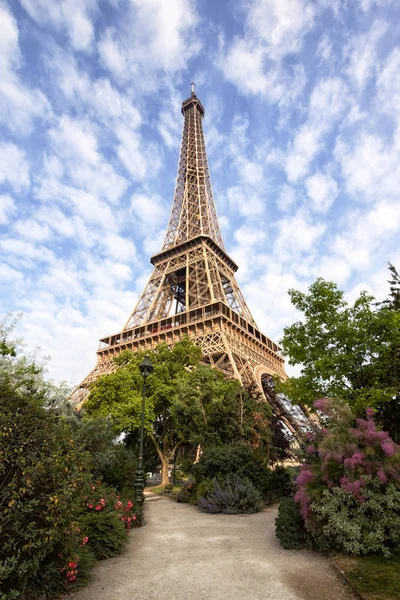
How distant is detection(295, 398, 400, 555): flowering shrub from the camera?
5.82 m

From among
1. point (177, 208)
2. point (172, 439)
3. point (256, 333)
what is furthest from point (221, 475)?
point (177, 208)

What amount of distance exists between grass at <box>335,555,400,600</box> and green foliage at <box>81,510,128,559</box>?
14.1 ft

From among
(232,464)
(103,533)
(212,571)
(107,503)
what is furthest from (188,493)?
(212,571)

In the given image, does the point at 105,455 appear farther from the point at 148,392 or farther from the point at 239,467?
the point at 148,392

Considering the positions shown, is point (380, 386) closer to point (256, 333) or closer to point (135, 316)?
point (256, 333)

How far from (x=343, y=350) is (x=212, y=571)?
875cm

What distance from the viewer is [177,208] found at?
53094 mm

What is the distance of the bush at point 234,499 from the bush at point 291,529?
4795 mm

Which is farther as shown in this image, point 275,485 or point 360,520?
point 275,485

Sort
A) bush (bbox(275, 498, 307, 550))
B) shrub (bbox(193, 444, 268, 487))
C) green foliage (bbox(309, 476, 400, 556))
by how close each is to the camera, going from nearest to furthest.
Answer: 1. green foliage (bbox(309, 476, 400, 556))
2. bush (bbox(275, 498, 307, 550))
3. shrub (bbox(193, 444, 268, 487))

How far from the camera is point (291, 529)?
7117 mm

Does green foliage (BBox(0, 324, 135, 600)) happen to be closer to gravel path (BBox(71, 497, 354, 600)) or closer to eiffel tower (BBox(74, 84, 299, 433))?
gravel path (BBox(71, 497, 354, 600))

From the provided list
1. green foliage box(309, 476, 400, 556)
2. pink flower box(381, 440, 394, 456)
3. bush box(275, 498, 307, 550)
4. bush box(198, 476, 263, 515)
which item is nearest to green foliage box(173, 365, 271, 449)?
bush box(198, 476, 263, 515)

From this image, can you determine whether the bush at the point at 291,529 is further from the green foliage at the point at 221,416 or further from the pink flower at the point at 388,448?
the green foliage at the point at 221,416
